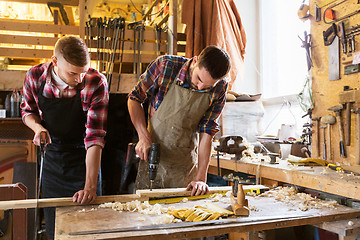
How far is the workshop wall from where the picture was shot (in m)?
2.44

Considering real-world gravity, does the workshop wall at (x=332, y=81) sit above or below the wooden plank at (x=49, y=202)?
above

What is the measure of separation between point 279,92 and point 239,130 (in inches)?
49.1

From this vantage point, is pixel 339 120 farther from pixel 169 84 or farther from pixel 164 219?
pixel 164 219

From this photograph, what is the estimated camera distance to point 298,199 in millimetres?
2021

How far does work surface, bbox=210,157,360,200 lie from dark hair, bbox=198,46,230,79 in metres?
0.89

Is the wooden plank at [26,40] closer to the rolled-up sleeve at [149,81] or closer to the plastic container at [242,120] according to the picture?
the rolled-up sleeve at [149,81]

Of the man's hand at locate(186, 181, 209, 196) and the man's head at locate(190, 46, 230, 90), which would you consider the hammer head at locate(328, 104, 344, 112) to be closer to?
the man's head at locate(190, 46, 230, 90)

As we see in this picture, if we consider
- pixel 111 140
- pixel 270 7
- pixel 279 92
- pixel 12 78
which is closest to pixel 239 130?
pixel 279 92

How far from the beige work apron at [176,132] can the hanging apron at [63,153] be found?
1.58 ft

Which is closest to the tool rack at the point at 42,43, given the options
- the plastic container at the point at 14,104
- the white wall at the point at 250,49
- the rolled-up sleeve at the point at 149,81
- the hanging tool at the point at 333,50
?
the plastic container at the point at 14,104

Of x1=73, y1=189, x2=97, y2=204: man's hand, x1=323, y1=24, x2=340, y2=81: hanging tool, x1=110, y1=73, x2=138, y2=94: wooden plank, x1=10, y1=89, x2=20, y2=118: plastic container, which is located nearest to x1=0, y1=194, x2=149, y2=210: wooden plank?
x1=73, y1=189, x2=97, y2=204: man's hand

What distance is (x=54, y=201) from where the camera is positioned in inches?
69.9

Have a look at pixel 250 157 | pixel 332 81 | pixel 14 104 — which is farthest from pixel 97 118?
pixel 14 104

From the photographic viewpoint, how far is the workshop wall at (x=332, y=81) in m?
2.44
